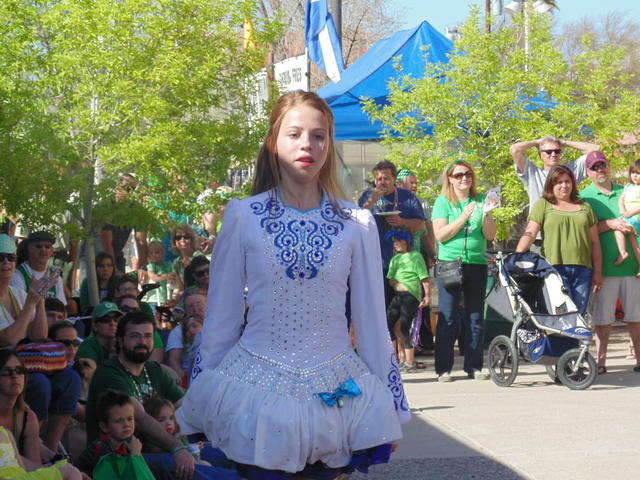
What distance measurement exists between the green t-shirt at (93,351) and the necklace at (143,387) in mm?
564

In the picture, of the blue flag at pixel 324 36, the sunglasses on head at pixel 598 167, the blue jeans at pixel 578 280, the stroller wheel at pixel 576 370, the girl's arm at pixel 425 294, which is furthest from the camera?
the blue flag at pixel 324 36

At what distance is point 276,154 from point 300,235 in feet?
1.05

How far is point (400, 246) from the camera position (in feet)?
34.4

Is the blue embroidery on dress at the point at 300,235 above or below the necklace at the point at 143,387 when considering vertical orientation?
above

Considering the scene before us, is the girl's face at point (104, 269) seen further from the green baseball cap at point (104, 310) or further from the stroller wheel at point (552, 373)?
the stroller wheel at point (552, 373)

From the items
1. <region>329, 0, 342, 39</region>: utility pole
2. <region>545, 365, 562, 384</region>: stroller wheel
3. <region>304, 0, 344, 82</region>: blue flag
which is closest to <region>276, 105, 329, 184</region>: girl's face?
<region>545, 365, 562, 384</region>: stroller wheel

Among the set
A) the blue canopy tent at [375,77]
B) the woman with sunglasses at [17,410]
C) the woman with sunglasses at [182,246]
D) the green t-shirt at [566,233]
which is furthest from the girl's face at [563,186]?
the blue canopy tent at [375,77]

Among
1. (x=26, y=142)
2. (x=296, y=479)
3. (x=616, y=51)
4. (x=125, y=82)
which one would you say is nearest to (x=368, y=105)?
(x=616, y=51)

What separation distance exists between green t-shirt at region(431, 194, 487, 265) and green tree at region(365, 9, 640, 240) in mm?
2490

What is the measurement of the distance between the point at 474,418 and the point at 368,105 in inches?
254

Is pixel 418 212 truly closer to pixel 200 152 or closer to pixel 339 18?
pixel 200 152

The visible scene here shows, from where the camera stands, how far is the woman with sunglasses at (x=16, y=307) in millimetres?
6645

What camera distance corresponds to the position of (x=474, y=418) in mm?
8023

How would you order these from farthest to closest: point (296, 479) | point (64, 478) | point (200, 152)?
point (200, 152)
point (64, 478)
point (296, 479)
